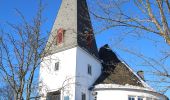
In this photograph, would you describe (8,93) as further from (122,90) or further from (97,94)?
(122,90)

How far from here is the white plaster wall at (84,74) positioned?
1190 inches

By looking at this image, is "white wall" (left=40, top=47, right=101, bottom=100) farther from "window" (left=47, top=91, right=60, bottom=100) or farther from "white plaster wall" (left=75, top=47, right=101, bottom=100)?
"window" (left=47, top=91, right=60, bottom=100)

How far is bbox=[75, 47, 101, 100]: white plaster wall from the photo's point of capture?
99.1 feet

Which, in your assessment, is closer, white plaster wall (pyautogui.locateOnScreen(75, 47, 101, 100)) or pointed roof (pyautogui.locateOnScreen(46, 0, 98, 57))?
white plaster wall (pyautogui.locateOnScreen(75, 47, 101, 100))

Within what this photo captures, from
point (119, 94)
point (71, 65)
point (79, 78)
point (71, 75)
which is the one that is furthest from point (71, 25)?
point (119, 94)

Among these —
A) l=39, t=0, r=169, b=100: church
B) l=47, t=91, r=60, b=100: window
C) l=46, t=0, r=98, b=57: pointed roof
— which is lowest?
l=47, t=91, r=60, b=100: window

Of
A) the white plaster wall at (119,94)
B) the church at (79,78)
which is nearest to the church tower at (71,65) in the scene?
the church at (79,78)

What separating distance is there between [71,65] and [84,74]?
1707mm

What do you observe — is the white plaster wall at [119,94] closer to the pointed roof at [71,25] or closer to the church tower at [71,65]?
the church tower at [71,65]

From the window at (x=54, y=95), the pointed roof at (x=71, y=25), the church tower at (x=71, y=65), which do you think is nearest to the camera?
the church tower at (x=71, y=65)

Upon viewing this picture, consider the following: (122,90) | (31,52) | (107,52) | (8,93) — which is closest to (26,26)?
(31,52)

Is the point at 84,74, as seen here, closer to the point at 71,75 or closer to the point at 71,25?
the point at 71,75

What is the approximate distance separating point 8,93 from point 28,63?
14.0 m

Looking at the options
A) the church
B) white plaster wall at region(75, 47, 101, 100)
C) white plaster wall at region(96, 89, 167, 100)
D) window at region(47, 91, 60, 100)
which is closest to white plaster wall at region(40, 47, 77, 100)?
the church
